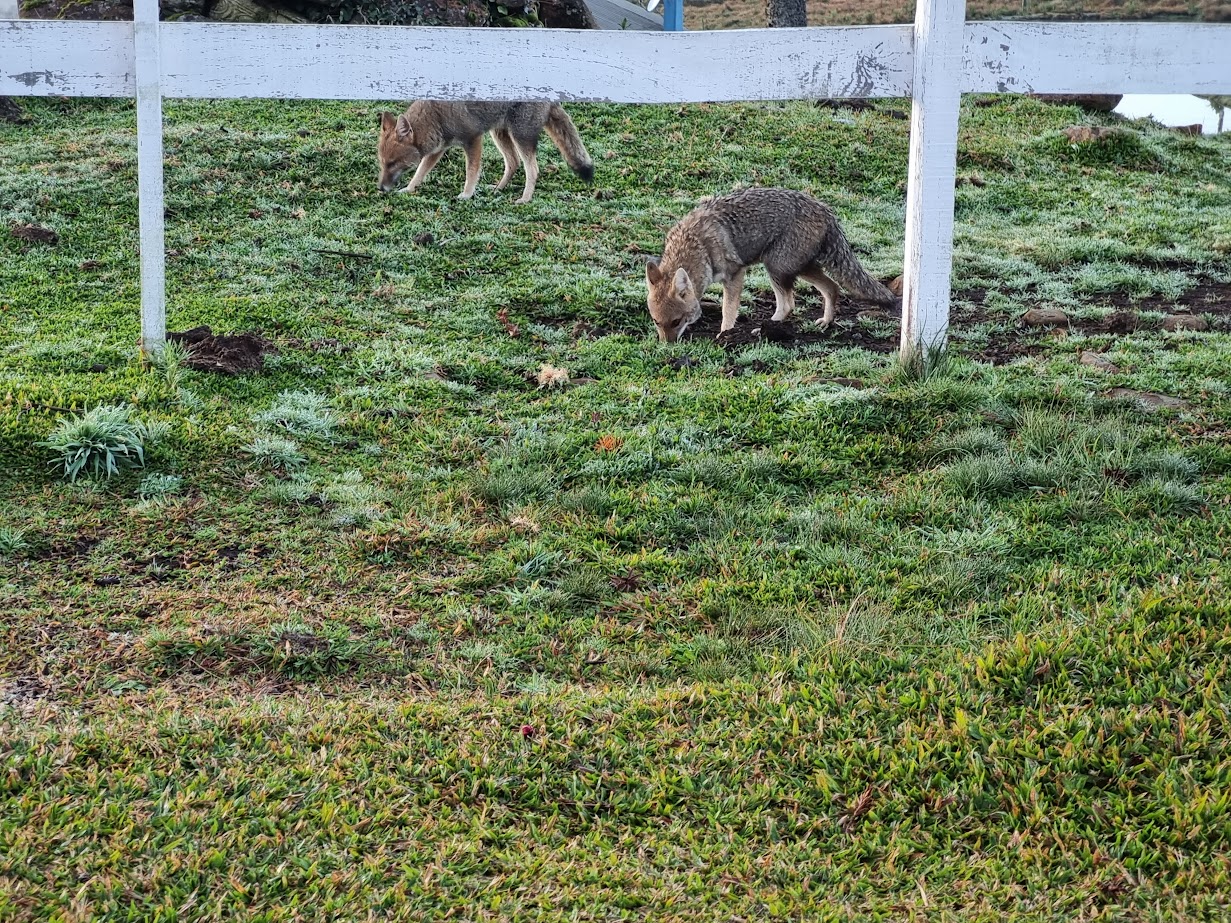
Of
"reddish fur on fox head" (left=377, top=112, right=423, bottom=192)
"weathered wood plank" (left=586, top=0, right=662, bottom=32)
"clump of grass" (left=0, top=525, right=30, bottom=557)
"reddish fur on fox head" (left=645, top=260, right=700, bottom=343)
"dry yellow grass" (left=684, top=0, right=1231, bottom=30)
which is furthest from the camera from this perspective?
"weathered wood plank" (left=586, top=0, right=662, bottom=32)

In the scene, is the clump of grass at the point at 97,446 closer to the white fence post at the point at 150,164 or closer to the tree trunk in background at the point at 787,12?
the white fence post at the point at 150,164

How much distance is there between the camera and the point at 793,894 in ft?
8.86

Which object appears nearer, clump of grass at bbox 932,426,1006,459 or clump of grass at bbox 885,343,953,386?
clump of grass at bbox 932,426,1006,459

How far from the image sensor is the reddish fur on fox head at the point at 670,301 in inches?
301

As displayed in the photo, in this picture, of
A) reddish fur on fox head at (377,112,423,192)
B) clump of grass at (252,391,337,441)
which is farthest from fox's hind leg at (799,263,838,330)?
reddish fur on fox head at (377,112,423,192)

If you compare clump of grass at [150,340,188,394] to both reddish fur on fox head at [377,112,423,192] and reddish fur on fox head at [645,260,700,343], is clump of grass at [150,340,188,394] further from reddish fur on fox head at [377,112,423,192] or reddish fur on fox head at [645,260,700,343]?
reddish fur on fox head at [377,112,423,192]

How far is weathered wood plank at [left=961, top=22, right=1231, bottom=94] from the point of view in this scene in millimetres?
5770

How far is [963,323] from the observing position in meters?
7.86

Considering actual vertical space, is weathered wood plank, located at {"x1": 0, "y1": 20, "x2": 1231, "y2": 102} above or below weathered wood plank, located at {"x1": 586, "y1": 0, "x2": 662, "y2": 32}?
below

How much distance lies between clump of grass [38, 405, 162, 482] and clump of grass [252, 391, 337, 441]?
2.36 feet

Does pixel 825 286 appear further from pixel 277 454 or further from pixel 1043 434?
pixel 277 454

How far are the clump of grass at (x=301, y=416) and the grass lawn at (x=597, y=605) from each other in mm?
25

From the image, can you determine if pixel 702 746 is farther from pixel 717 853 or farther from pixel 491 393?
pixel 491 393

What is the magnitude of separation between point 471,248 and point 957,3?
4.91 meters
